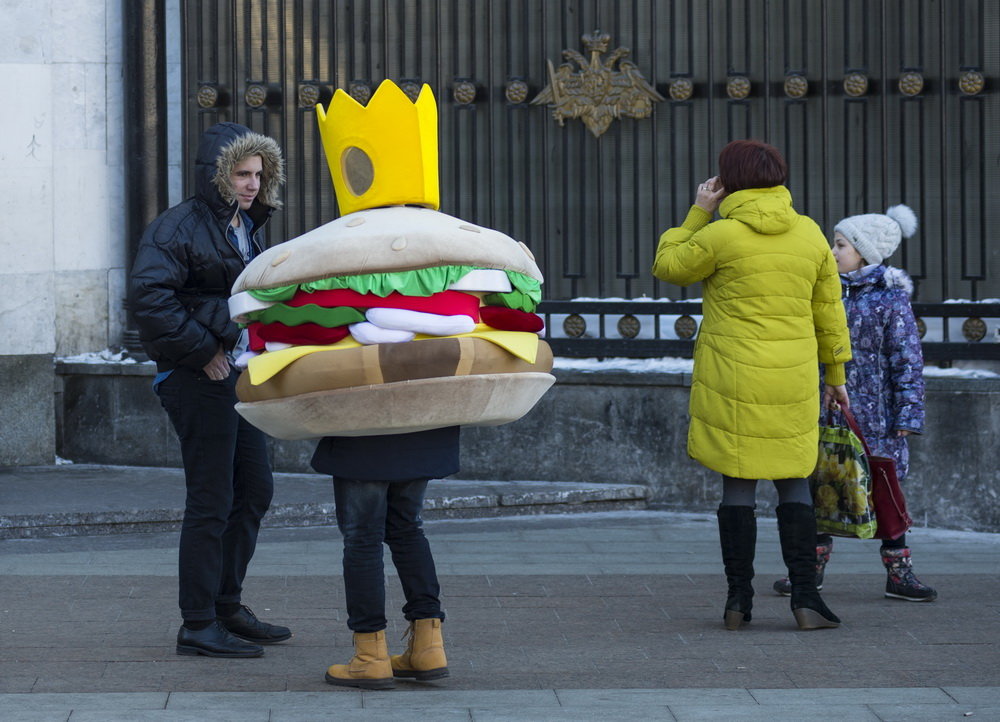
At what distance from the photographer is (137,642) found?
5363mm

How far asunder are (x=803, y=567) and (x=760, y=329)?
33.1 inches

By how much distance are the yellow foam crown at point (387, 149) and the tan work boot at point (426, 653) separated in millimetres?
1226

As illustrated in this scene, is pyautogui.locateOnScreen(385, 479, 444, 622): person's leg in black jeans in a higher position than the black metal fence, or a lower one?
lower

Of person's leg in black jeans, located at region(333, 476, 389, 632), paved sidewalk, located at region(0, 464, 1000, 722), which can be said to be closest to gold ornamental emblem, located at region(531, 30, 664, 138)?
paved sidewalk, located at region(0, 464, 1000, 722)

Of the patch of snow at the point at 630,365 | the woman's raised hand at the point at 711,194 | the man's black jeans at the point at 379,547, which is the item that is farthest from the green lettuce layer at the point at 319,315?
the patch of snow at the point at 630,365

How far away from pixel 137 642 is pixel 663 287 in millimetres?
4308

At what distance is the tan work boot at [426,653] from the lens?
475cm

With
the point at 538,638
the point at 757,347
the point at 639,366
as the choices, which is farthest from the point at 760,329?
the point at 639,366

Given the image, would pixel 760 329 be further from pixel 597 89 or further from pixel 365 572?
pixel 597 89

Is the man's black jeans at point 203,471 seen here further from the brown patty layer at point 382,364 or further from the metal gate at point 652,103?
→ the metal gate at point 652,103

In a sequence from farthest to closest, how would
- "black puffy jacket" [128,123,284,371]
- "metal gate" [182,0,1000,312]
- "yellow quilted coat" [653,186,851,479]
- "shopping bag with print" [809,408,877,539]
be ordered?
"metal gate" [182,0,1000,312]
"shopping bag with print" [809,408,877,539]
"yellow quilted coat" [653,186,851,479]
"black puffy jacket" [128,123,284,371]

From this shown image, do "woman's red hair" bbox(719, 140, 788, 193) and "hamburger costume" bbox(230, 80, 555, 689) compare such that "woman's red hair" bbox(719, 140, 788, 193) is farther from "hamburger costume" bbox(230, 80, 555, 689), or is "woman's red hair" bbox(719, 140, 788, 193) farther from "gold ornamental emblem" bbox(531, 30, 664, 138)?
"gold ornamental emblem" bbox(531, 30, 664, 138)

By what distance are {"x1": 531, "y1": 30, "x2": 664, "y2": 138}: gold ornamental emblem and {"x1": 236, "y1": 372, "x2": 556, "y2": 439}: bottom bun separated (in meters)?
4.50

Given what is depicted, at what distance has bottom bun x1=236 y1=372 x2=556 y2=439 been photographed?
441 centimetres
